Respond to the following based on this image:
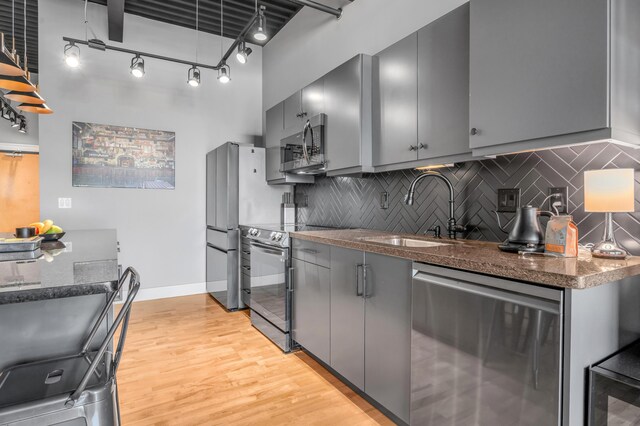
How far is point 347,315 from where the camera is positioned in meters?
2.13

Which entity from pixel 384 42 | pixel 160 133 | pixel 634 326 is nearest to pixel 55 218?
pixel 160 133

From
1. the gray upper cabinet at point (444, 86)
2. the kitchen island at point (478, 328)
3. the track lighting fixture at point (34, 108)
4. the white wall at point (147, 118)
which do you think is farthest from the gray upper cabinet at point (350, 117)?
the white wall at point (147, 118)

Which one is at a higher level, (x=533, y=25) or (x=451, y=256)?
(x=533, y=25)

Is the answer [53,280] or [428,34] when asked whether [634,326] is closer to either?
[428,34]

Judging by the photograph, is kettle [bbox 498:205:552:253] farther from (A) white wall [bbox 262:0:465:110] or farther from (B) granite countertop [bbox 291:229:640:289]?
(A) white wall [bbox 262:0:465:110]

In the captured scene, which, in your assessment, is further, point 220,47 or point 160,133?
point 220,47

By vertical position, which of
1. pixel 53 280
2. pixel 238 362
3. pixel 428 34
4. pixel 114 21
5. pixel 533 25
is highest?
pixel 114 21

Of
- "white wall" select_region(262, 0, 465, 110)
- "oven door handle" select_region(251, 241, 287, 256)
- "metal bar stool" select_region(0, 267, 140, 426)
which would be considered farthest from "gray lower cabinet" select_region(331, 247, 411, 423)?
"white wall" select_region(262, 0, 465, 110)

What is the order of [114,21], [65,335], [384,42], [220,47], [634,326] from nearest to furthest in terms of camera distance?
[65,335] < [634,326] < [384,42] < [114,21] < [220,47]

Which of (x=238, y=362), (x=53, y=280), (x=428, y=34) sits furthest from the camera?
(x=238, y=362)

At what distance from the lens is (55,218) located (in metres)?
3.82

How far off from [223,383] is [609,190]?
2396mm

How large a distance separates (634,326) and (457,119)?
3.94 feet

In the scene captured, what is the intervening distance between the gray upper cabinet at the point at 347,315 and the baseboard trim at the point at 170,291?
2.91 metres
